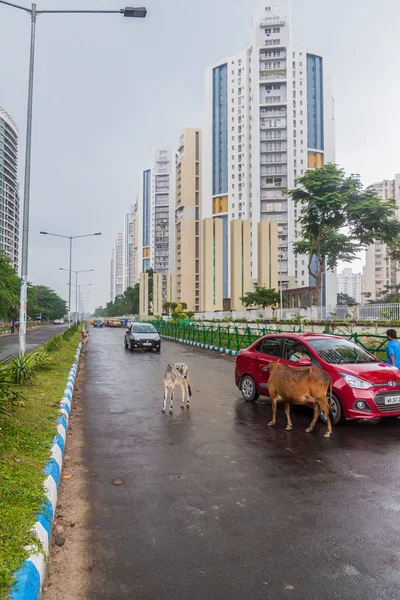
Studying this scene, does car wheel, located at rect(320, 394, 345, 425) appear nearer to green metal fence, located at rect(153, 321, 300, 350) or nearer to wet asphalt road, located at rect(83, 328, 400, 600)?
wet asphalt road, located at rect(83, 328, 400, 600)

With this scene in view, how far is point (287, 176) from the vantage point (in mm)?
93938

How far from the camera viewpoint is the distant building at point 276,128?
306 feet

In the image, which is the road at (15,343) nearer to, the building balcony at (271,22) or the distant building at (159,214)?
the building balcony at (271,22)

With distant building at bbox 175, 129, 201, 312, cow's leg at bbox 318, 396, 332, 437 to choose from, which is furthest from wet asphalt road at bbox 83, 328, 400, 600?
distant building at bbox 175, 129, 201, 312

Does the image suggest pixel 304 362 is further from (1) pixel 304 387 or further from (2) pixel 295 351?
(2) pixel 295 351

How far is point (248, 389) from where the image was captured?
936 cm

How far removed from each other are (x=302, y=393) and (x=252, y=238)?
291ft

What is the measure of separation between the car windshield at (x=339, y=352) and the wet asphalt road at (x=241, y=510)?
1.13 meters

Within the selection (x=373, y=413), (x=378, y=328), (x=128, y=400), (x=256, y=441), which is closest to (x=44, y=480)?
(x=256, y=441)

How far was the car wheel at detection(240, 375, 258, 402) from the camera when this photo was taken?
30.0 ft

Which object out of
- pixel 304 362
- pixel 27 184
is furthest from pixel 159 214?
pixel 304 362

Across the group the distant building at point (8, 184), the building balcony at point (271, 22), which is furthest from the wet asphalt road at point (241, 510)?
the distant building at point (8, 184)

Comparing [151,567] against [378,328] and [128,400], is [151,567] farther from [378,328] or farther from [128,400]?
[378,328]

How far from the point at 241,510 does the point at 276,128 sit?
10033cm
